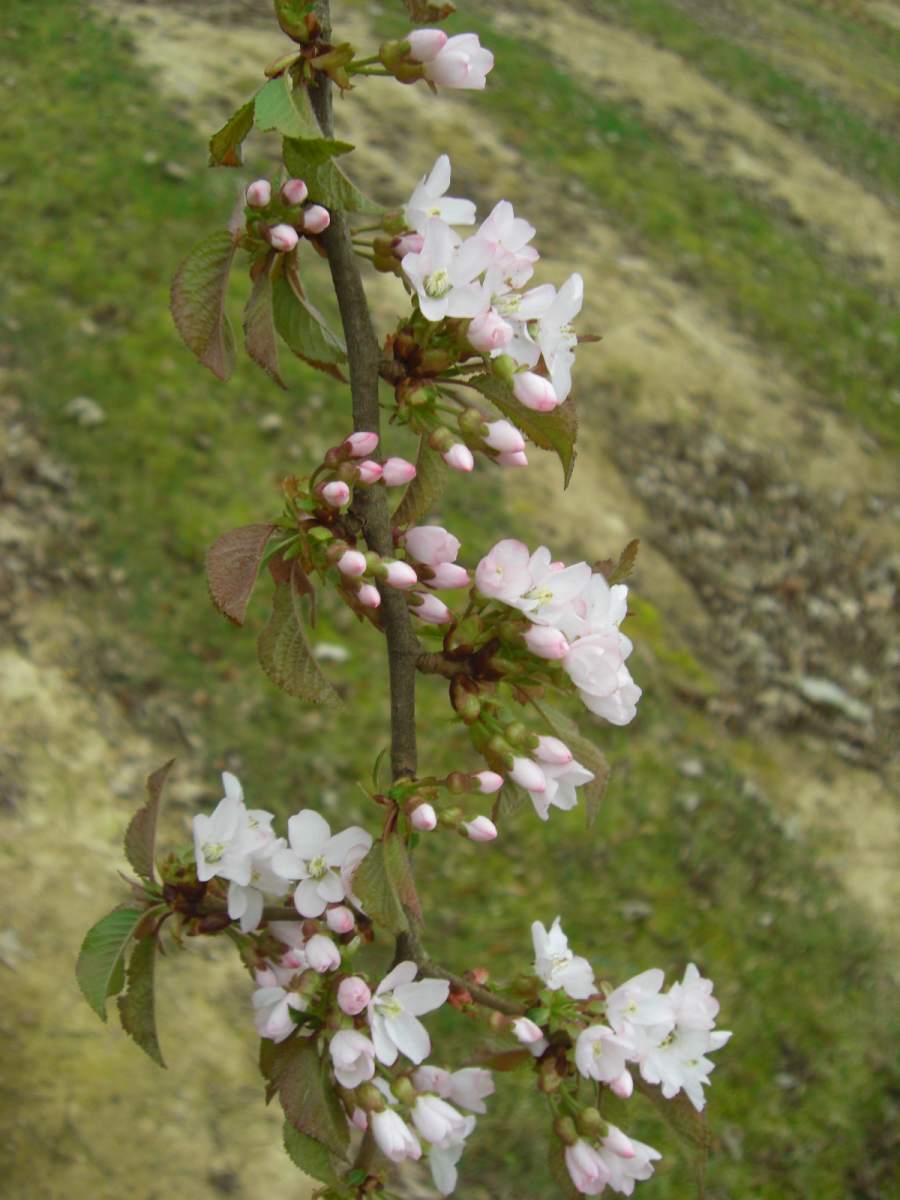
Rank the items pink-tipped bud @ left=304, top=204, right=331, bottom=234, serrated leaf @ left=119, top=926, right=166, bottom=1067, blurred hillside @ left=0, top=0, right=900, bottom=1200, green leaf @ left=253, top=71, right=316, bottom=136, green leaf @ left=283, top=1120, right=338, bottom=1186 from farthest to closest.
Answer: blurred hillside @ left=0, top=0, right=900, bottom=1200, serrated leaf @ left=119, top=926, right=166, bottom=1067, green leaf @ left=283, top=1120, right=338, bottom=1186, pink-tipped bud @ left=304, top=204, right=331, bottom=234, green leaf @ left=253, top=71, right=316, bottom=136

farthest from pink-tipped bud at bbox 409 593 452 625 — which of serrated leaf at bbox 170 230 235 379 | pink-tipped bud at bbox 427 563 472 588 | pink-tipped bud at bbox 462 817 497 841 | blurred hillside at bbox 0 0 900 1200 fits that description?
blurred hillside at bbox 0 0 900 1200

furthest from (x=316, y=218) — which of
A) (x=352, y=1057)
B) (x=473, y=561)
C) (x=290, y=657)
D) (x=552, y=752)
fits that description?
(x=473, y=561)

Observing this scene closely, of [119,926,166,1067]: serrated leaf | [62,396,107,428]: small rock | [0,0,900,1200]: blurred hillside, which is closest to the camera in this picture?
[119,926,166,1067]: serrated leaf

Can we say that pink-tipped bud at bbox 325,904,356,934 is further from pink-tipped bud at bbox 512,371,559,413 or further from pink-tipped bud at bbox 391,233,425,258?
pink-tipped bud at bbox 391,233,425,258

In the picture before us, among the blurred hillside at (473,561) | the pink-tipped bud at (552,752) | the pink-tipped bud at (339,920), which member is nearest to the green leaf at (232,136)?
the pink-tipped bud at (552,752)

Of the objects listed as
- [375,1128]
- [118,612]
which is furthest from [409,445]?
[375,1128]

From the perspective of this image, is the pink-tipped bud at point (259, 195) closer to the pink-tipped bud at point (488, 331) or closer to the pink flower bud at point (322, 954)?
the pink-tipped bud at point (488, 331)

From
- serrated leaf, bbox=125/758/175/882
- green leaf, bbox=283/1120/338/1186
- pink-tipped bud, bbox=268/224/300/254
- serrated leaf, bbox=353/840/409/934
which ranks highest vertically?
pink-tipped bud, bbox=268/224/300/254
